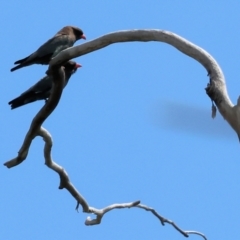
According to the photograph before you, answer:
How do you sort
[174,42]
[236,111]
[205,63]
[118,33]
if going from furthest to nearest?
1. [118,33]
2. [174,42]
3. [205,63]
4. [236,111]

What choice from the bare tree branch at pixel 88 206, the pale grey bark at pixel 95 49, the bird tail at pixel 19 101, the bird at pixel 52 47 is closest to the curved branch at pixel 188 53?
the pale grey bark at pixel 95 49

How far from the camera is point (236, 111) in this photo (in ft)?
14.2

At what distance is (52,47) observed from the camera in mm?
9734

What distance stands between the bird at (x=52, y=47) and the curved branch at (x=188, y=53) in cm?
338

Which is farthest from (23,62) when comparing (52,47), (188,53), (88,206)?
(188,53)

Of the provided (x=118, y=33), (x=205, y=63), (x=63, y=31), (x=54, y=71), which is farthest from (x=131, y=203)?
(x=63, y=31)

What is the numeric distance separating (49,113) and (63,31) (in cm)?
419

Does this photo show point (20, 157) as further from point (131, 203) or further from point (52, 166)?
point (131, 203)

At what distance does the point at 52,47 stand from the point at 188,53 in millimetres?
4963

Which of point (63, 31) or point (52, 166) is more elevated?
point (63, 31)

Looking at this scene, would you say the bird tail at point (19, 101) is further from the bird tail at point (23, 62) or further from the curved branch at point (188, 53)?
the curved branch at point (188, 53)

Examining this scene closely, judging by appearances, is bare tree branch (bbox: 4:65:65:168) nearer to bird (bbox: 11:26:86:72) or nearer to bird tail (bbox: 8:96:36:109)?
bird tail (bbox: 8:96:36:109)

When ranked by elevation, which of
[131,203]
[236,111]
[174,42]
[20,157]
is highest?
[174,42]

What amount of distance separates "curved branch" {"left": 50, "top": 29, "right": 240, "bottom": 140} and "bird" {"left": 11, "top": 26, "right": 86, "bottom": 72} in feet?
11.1
